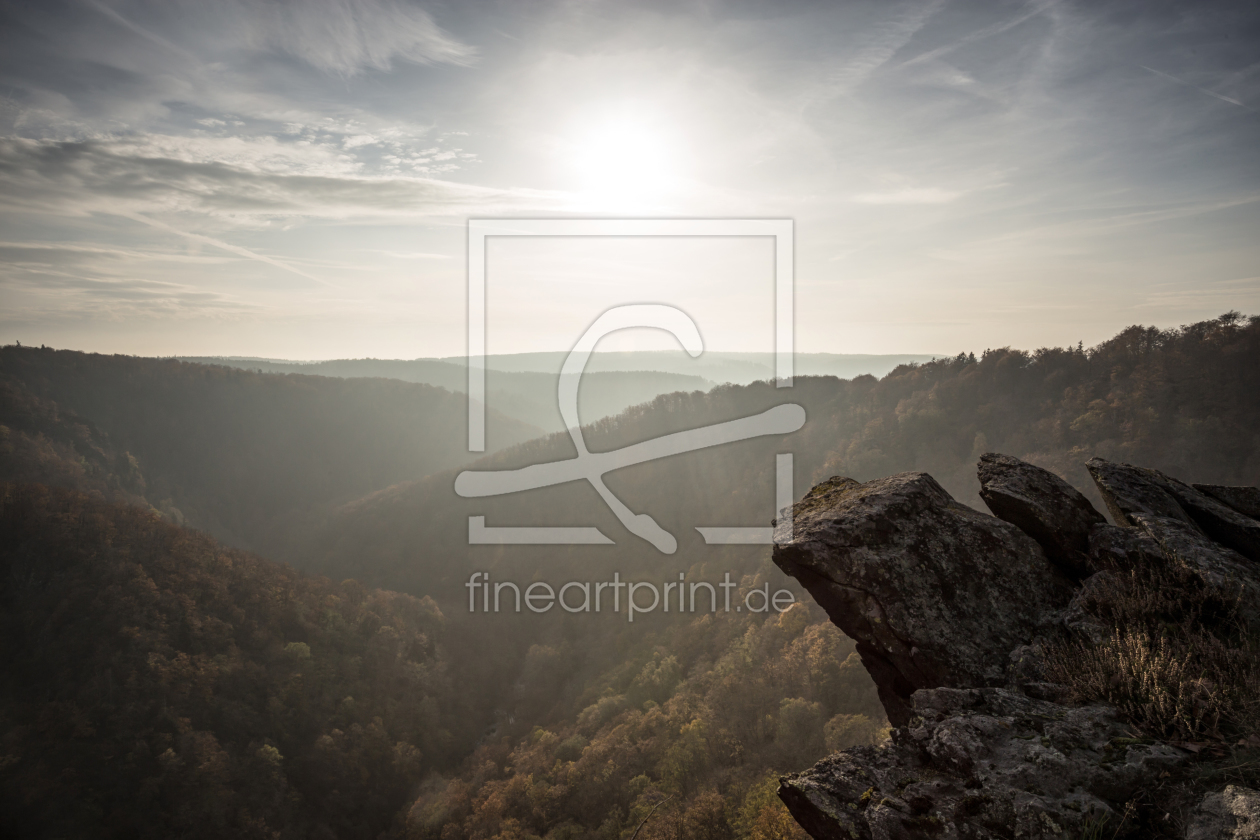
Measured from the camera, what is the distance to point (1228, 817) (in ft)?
13.2

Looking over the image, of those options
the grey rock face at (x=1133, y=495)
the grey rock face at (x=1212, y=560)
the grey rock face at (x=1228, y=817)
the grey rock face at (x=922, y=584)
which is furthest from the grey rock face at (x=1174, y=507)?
the grey rock face at (x=1228, y=817)

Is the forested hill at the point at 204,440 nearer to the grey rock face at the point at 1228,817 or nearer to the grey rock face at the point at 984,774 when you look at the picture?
the grey rock face at the point at 984,774

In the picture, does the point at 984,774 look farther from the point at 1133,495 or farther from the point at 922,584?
the point at 1133,495

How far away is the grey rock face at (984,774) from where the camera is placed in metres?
4.70

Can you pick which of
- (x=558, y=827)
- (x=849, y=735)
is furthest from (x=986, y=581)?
(x=558, y=827)

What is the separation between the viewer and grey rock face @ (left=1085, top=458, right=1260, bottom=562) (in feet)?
26.1

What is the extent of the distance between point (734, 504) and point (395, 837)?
63.4 meters

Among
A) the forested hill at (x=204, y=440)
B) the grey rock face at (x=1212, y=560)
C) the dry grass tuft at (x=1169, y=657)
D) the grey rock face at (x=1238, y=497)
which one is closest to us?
the dry grass tuft at (x=1169, y=657)

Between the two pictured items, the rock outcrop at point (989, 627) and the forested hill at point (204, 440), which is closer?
the rock outcrop at point (989, 627)

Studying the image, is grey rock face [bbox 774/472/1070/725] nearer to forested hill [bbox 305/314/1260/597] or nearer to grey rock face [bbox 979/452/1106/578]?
grey rock face [bbox 979/452/1106/578]

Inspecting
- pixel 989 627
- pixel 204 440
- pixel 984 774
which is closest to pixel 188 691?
pixel 989 627

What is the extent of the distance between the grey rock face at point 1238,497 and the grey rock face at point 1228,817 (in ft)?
25.6

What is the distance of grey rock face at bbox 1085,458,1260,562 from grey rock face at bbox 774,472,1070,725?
5.08ft

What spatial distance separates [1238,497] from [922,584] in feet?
23.3
